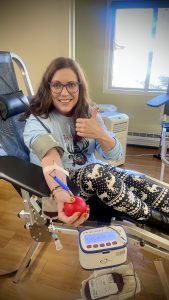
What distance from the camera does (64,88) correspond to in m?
1.05

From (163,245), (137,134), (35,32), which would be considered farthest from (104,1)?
(163,245)

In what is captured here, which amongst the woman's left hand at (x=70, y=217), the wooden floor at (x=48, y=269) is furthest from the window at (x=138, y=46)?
the woman's left hand at (x=70, y=217)

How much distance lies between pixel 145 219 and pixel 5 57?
1.11 m

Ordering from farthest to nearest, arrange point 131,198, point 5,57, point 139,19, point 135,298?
point 139,19, point 5,57, point 135,298, point 131,198

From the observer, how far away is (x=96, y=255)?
2.78 feet

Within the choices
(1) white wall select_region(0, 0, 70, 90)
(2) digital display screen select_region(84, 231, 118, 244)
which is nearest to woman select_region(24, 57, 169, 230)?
(2) digital display screen select_region(84, 231, 118, 244)

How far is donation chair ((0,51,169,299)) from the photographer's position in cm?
85

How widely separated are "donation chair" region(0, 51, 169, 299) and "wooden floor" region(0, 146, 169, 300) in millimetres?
74

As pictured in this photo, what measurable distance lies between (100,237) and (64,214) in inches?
9.0

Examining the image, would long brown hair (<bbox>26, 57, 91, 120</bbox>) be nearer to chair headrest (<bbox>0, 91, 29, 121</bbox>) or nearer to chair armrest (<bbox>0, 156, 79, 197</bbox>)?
chair headrest (<bbox>0, 91, 29, 121</bbox>)

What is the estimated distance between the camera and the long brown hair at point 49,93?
1.06 m

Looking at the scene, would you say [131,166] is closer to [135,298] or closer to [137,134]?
[137,134]

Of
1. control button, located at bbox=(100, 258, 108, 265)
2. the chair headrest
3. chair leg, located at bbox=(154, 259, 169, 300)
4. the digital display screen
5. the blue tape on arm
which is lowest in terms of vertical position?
chair leg, located at bbox=(154, 259, 169, 300)

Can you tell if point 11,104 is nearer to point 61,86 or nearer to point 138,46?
point 61,86
